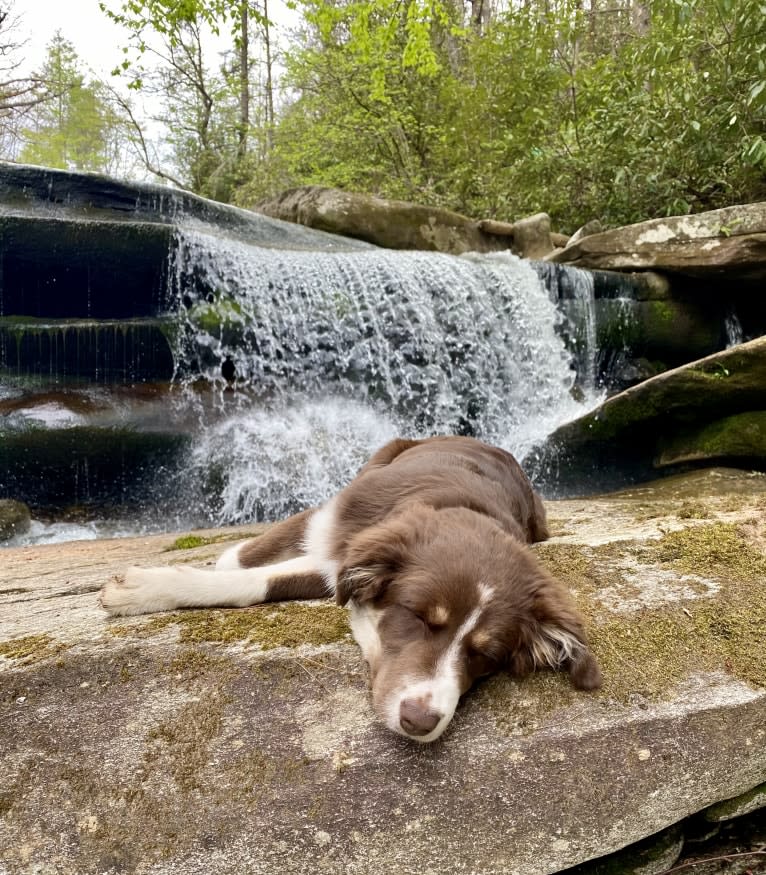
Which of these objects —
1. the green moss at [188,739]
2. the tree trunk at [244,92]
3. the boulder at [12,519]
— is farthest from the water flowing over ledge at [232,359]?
the tree trunk at [244,92]

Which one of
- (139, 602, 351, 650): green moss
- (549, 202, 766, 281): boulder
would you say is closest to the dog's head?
(139, 602, 351, 650): green moss

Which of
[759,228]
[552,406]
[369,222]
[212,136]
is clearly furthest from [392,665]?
[212,136]

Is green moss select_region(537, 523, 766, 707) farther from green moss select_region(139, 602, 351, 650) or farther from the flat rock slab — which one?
green moss select_region(139, 602, 351, 650)

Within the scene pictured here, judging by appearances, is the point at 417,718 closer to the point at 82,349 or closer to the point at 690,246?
the point at 82,349

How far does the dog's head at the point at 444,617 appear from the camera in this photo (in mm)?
2018

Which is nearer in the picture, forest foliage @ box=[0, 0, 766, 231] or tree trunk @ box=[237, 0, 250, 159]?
forest foliage @ box=[0, 0, 766, 231]

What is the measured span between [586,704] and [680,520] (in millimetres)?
1932

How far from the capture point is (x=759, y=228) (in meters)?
9.80

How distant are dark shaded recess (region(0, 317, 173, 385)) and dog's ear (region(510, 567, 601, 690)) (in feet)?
24.3

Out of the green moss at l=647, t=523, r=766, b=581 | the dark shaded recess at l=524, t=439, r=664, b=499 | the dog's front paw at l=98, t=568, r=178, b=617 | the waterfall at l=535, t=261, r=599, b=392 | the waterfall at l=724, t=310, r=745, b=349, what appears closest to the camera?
the dog's front paw at l=98, t=568, r=178, b=617

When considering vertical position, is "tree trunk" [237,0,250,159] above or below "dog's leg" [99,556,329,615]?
above

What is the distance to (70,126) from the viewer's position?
32.0 meters

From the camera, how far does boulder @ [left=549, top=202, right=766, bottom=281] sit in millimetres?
9875

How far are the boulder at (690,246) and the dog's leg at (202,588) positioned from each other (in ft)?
31.6
